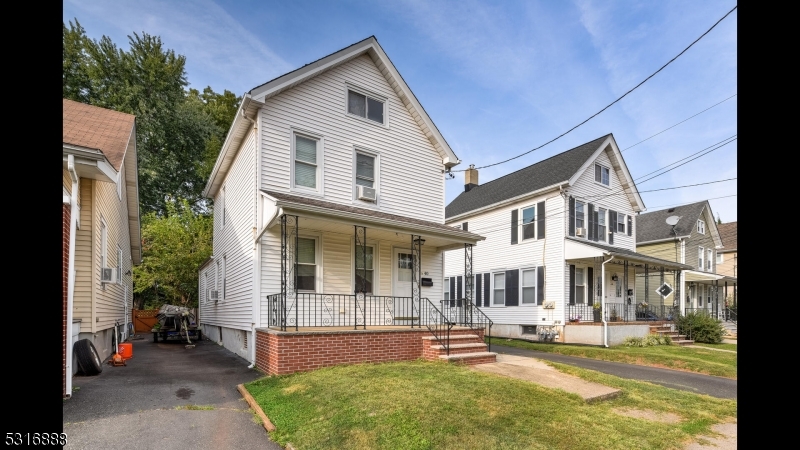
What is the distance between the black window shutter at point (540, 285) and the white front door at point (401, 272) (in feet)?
24.7

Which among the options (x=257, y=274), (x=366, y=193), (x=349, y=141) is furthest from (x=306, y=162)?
(x=257, y=274)

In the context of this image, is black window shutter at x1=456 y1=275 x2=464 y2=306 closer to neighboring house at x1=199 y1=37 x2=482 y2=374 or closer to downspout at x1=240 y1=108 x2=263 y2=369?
neighboring house at x1=199 y1=37 x2=482 y2=374

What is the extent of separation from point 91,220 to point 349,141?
21.2 ft

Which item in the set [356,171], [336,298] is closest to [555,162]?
[356,171]

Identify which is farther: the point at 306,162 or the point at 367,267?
the point at 367,267

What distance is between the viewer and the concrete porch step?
9.48 metres

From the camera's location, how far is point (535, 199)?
60.8 ft

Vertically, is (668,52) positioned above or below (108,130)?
above

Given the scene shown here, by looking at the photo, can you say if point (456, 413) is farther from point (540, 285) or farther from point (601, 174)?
point (601, 174)

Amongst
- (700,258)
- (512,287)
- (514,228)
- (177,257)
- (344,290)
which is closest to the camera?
(344,290)

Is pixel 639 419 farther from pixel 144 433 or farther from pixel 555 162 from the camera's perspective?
pixel 555 162

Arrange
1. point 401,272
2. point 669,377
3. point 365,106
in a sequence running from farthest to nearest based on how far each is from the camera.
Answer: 1. point 365,106
2. point 401,272
3. point 669,377

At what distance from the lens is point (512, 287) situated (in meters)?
18.9
